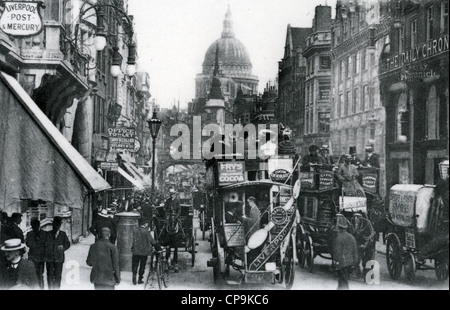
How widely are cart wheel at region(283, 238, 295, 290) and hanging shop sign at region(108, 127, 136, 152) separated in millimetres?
7823

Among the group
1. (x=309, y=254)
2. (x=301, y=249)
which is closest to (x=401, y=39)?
(x=309, y=254)

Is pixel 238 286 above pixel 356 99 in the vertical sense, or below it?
below

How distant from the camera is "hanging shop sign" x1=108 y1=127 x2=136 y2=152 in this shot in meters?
20.6

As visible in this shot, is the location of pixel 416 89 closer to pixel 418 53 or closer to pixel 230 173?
pixel 418 53

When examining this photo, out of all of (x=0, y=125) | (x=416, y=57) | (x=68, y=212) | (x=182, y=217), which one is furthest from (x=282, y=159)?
(x=0, y=125)

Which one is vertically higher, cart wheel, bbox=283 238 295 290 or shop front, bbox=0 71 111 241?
shop front, bbox=0 71 111 241

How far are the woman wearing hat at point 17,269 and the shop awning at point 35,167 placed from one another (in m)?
1.41

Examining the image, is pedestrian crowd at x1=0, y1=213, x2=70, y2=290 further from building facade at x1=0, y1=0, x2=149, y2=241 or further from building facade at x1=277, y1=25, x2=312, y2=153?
building facade at x1=277, y1=25, x2=312, y2=153

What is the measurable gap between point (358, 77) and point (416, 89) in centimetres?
544

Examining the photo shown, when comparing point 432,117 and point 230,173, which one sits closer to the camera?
point 230,173

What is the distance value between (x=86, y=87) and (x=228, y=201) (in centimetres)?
862

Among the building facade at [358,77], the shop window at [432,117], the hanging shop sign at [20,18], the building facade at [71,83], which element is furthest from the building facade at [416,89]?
the hanging shop sign at [20,18]

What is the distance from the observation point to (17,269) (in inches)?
393

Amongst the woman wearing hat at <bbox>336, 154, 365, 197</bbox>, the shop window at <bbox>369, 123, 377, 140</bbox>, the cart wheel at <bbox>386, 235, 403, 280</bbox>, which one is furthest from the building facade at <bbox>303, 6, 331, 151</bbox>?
the cart wheel at <bbox>386, 235, 403, 280</bbox>
